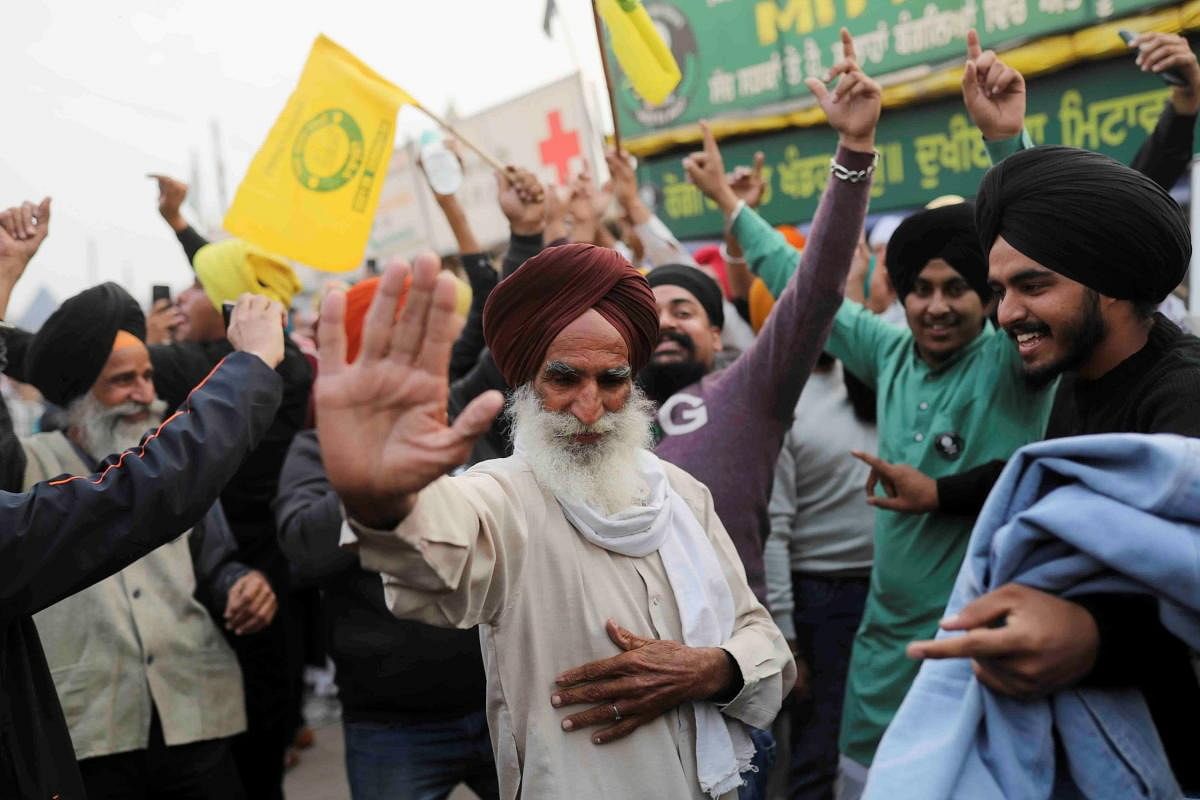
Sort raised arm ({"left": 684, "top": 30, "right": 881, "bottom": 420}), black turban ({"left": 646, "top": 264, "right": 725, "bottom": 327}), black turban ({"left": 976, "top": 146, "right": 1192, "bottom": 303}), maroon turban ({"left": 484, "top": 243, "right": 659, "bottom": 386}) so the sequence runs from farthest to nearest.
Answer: black turban ({"left": 646, "top": 264, "right": 725, "bottom": 327})
raised arm ({"left": 684, "top": 30, "right": 881, "bottom": 420})
maroon turban ({"left": 484, "top": 243, "right": 659, "bottom": 386})
black turban ({"left": 976, "top": 146, "right": 1192, "bottom": 303})

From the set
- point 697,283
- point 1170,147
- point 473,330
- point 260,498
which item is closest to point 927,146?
point 1170,147

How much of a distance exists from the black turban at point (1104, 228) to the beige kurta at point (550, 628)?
972 millimetres

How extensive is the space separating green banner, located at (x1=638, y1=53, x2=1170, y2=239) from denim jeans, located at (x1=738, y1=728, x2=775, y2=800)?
3881 millimetres

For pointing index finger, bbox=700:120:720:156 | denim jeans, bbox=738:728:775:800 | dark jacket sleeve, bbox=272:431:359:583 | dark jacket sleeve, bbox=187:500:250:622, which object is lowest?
denim jeans, bbox=738:728:775:800

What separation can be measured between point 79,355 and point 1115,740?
122 inches

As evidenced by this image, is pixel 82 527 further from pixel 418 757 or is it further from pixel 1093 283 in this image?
pixel 1093 283

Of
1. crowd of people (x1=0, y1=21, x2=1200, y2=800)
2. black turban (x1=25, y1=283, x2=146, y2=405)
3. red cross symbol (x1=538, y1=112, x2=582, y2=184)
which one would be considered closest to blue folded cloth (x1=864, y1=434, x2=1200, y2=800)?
crowd of people (x1=0, y1=21, x2=1200, y2=800)

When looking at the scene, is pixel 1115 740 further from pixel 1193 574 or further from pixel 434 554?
pixel 434 554

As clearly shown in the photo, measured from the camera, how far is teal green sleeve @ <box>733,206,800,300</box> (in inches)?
133

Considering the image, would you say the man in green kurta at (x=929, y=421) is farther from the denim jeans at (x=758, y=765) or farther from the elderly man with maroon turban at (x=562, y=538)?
the elderly man with maroon turban at (x=562, y=538)

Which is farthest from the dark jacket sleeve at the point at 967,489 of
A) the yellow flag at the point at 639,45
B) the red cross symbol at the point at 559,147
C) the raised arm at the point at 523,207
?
the red cross symbol at the point at 559,147

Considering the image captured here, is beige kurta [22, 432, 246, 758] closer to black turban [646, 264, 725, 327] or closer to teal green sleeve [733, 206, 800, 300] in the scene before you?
black turban [646, 264, 725, 327]

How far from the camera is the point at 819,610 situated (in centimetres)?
380

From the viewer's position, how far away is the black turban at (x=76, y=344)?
338 centimetres
